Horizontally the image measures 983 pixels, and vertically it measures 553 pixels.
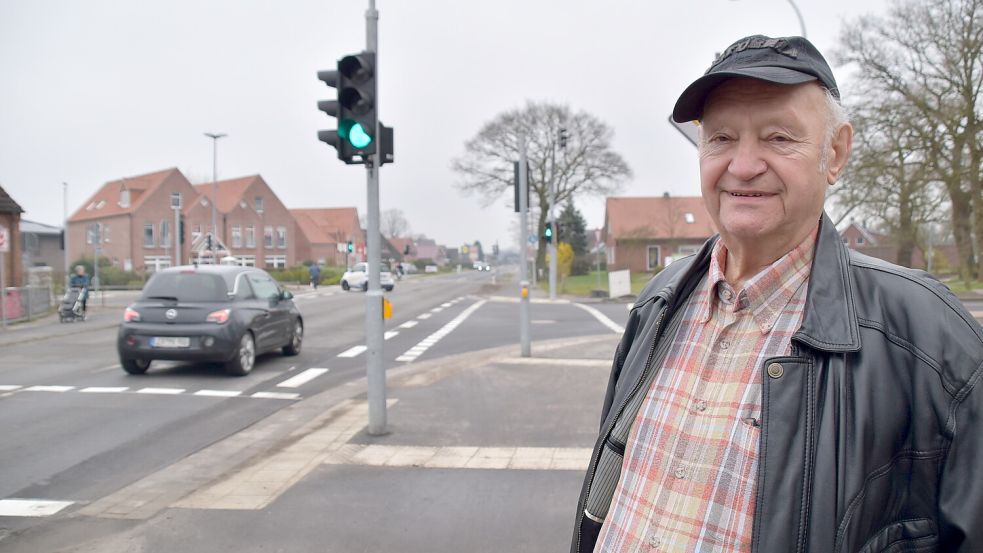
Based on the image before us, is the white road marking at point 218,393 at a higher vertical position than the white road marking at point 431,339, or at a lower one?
higher

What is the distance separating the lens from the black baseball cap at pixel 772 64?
5.01 feet

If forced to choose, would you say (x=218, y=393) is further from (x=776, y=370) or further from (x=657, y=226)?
(x=657, y=226)

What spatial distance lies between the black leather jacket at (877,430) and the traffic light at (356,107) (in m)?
5.81

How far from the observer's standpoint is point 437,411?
801cm

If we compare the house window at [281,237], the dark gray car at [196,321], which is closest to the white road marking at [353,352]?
the dark gray car at [196,321]

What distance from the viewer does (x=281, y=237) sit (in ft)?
244

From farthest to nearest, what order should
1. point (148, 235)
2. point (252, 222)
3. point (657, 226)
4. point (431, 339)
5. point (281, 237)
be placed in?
point (281, 237)
point (252, 222)
point (148, 235)
point (657, 226)
point (431, 339)

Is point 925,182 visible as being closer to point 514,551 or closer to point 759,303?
point 514,551

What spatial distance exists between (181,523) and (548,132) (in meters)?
41.8

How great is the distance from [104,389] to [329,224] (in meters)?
87.4

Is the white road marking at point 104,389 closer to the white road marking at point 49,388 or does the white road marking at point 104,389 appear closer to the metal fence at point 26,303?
the white road marking at point 49,388

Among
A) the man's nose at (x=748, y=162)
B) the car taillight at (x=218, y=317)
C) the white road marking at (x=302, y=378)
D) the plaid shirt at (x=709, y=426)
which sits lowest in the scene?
the white road marking at (x=302, y=378)

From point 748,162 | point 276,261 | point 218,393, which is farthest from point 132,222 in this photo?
point 748,162

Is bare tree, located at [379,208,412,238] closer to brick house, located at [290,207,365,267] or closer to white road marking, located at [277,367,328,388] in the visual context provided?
brick house, located at [290,207,365,267]
